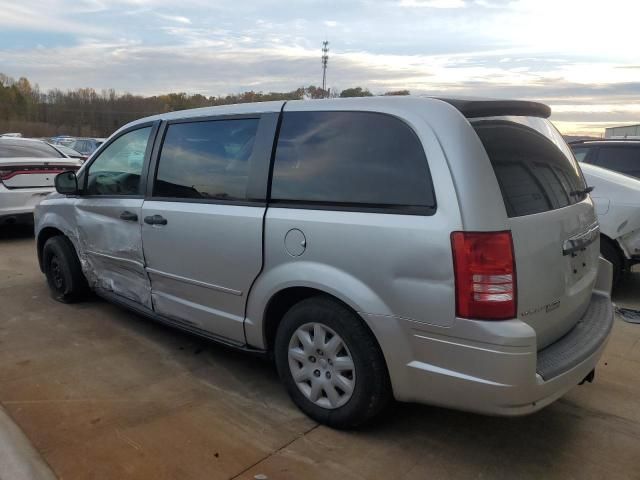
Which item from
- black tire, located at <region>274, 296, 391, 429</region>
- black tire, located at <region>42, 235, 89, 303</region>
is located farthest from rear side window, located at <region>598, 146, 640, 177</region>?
black tire, located at <region>42, 235, 89, 303</region>

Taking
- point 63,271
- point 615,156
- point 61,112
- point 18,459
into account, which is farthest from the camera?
point 61,112

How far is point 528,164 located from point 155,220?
245 centimetres

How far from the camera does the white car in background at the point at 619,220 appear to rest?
5.48 m

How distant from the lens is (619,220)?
552cm

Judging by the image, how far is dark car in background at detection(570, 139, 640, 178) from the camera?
7215 mm

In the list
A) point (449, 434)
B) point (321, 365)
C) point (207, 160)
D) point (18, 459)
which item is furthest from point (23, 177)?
point (449, 434)

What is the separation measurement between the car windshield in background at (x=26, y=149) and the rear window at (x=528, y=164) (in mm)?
7668

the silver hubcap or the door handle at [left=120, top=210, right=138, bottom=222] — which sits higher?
the door handle at [left=120, top=210, right=138, bottom=222]

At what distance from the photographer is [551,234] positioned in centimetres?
272

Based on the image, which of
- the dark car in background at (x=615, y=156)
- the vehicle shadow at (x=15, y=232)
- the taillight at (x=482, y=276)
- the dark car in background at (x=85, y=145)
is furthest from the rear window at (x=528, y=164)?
the dark car in background at (x=85, y=145)

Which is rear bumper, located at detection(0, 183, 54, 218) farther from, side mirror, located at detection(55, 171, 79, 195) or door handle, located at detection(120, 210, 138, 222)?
door handle, located at detection(120, 210, 138, 222)

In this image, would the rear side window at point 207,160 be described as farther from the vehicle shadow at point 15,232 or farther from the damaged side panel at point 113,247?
the vehicle shadow at point 15,232

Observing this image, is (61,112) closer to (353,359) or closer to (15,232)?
(15,232)

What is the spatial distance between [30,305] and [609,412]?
16.0ft
